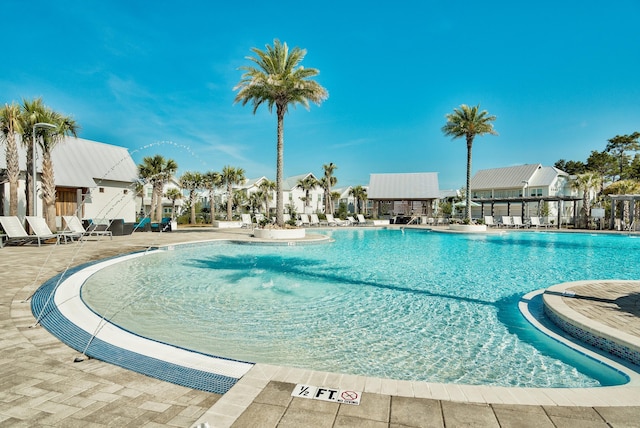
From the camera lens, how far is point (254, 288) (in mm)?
7836

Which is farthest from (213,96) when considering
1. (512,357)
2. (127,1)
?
(512,357)

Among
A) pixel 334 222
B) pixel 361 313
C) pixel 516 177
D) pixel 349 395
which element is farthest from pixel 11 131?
pixel 516 177

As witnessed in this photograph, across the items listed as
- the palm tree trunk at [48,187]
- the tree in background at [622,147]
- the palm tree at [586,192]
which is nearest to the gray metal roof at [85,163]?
the palm tree trunk at [48,187]

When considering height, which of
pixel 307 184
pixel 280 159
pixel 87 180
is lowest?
pixel 87 180

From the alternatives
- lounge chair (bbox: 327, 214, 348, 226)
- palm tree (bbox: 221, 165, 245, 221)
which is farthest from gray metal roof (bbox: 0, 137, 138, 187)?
lounge chair (bbox: 327, 214, 348, 226)

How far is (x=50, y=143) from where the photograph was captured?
1522cm

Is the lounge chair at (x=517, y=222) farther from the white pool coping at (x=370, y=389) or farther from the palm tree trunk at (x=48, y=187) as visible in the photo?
the palm tree trunk at (x=48, y=187)

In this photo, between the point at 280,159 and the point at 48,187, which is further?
the point at 280,159

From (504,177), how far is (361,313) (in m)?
53.5

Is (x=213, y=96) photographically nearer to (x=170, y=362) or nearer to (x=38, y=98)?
(x=38, y=98)

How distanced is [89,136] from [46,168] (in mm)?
12931

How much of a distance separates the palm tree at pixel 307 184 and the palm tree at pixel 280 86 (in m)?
31.5

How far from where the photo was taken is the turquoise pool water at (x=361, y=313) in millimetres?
4081

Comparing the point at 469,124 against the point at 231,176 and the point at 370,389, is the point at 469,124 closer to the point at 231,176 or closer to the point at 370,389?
the point at 231,176
